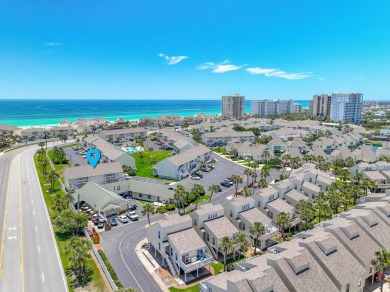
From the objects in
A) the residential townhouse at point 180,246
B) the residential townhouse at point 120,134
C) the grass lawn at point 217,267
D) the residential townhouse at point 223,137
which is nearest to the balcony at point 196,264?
the residential townhouse at point 180,246

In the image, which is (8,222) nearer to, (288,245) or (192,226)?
(192,226)

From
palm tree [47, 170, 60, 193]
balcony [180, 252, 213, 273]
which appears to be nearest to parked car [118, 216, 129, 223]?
balcony [180, 252, 213, 273]

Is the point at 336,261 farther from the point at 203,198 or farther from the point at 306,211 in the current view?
the point at 203,198

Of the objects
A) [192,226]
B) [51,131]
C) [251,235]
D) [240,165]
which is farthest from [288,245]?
[51,131]

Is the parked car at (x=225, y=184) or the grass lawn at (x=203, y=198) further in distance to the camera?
the parked car at (x=225, y=184)

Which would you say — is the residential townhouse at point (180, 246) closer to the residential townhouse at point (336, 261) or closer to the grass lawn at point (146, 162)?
the residential townhouse at point (336, 261)
